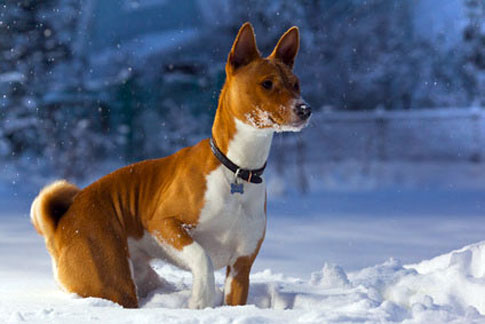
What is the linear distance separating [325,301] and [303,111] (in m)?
1.05

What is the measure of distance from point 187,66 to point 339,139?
3136mm

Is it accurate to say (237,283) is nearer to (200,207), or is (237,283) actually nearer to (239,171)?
(200,207)

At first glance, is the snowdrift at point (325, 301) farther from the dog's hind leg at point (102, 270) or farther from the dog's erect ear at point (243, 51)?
the dog's erect ear at point (243, 51)

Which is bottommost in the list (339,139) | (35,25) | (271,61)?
(339,139)

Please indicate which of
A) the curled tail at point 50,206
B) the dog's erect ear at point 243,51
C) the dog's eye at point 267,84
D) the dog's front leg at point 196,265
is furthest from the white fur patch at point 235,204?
the curled tail at point 50,206

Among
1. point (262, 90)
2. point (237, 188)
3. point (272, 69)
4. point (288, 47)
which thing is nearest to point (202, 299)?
point (237, 188)

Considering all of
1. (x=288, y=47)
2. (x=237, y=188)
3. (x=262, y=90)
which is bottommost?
(x=237, y=188)

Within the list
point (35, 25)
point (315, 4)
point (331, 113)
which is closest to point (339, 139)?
point (331, 113)

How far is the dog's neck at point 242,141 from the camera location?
3.33 m

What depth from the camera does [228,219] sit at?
133 inches

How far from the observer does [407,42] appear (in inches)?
530

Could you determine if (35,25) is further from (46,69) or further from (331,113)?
(331,113)

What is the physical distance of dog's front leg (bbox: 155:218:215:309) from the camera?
3.29m

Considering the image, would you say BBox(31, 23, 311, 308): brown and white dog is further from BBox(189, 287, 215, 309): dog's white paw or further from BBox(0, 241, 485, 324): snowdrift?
BBox(0, 241, 485, 324): snowdrift
